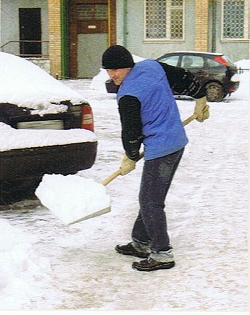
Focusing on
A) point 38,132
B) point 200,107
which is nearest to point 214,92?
point 38,132

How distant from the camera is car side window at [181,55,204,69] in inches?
554

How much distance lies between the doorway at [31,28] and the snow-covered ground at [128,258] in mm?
15600

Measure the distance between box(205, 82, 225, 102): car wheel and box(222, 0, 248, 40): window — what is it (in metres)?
5.71

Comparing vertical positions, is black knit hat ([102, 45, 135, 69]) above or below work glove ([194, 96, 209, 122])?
above

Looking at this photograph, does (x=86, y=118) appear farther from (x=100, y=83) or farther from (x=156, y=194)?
(x=100, y=83)

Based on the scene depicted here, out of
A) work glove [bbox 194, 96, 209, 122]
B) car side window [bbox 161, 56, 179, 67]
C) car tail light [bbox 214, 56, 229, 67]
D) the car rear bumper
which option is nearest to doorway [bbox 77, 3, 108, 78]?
car side window [bbox 161, 56, 179, 67]

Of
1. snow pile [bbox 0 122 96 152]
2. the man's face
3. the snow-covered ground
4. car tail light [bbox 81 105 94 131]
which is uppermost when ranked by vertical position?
the man's face

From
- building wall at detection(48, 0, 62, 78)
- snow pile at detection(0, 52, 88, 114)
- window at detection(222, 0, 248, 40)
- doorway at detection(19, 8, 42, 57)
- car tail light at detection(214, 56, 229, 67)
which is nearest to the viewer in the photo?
snow pile at detection(0, 52, 88, 114)

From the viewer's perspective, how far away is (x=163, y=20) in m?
20.9

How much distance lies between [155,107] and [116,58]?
14.8 inches

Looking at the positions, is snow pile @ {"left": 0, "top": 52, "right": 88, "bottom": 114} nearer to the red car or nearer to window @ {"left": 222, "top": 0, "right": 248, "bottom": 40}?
the red car

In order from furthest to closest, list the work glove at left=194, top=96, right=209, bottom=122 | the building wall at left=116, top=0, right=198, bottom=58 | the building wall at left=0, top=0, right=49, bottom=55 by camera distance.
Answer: the building wall at left=0, top=0, right=49, bottom=55, the building wall at left=116, top=0, right=198, bottom=58, the work glove at left=194, top=96, right=209, bottom=122

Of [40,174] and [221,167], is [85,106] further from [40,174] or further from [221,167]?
[221,167]

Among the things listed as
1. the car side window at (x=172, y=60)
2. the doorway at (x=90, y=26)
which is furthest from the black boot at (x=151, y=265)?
the doorway at (x=90, y=26)
